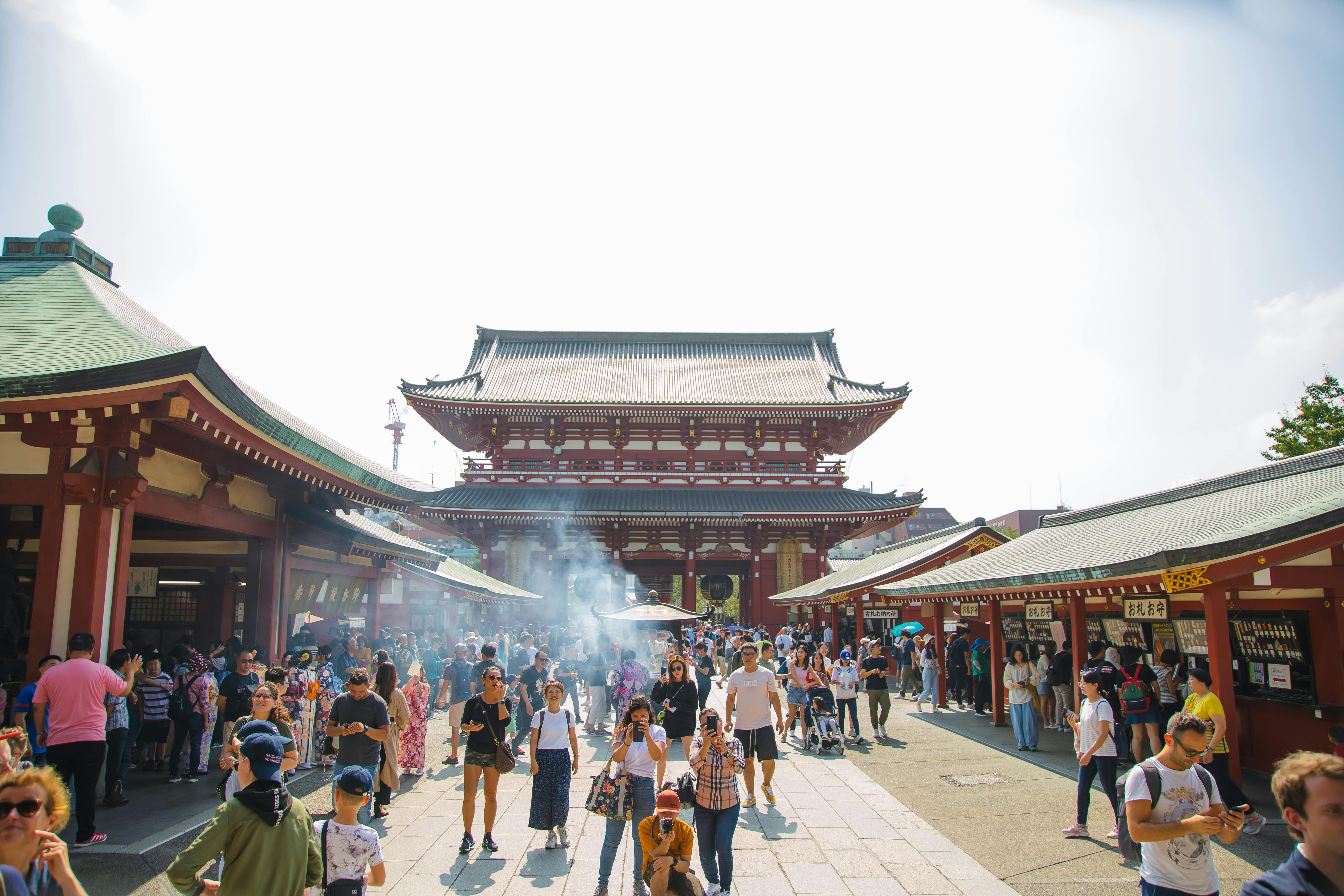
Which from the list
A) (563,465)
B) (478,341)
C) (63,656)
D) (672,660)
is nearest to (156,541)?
(63,656)

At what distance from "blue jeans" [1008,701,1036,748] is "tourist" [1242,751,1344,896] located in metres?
8.36

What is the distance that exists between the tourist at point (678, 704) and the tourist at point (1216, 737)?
4.66 metres

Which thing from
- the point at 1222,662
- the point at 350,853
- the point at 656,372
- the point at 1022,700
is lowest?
the point at 1022,700

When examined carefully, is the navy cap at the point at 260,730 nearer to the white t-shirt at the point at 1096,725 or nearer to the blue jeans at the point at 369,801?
the blue jeans at the point at 369,801

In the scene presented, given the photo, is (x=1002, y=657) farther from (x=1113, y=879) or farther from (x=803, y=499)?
(x=803, y=499)

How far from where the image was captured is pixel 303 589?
13047 millimetres

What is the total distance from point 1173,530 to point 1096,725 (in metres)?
3.80

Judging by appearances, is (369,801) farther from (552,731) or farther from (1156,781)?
(1156,781)

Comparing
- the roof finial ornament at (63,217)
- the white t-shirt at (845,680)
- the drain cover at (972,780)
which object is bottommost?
the drain cover at (972,780)

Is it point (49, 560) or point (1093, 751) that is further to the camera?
point (49, 560)

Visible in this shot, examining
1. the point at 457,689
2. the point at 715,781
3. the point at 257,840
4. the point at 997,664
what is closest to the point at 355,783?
the point at 257,840

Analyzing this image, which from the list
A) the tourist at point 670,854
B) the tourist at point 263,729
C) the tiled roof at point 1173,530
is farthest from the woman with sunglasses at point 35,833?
the tiled roof at point 1173,530

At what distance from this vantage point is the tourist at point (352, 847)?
377 cm

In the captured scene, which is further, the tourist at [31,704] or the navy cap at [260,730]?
the tourist at [31,704]
